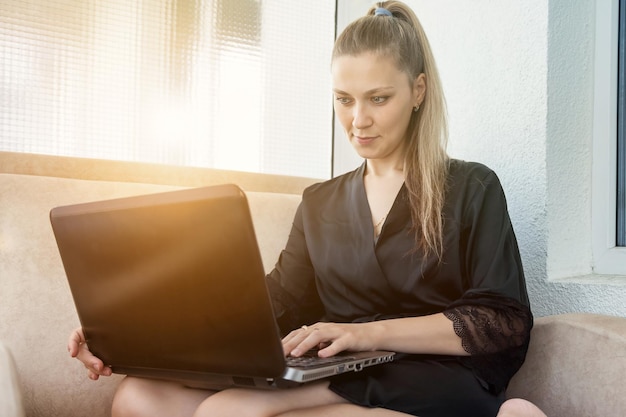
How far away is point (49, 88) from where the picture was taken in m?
1.49

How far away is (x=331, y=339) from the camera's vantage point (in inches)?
36.3

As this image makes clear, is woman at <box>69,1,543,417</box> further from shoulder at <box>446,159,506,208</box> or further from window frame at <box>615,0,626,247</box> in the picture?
window frame at <box>615,0,626,247</box>

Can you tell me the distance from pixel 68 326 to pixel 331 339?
0.61m

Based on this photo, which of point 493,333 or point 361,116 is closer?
point 493,333

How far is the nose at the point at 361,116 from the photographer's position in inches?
46.9

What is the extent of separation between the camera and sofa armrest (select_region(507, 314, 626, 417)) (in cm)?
96

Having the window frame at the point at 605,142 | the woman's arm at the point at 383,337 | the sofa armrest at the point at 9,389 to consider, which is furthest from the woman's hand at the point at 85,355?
the window frame at the point at 605,142

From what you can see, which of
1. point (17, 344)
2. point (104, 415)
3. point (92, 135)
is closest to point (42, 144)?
point (92, 135)

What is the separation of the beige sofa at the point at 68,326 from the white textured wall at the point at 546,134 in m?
0.17

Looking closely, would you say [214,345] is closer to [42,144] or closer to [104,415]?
[104,415]

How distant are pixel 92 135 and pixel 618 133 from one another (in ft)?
4.02

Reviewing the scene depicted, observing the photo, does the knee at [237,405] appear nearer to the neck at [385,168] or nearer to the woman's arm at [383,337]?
the woman's arm at [383,337]

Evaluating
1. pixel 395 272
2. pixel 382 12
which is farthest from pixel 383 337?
pixel 382 12

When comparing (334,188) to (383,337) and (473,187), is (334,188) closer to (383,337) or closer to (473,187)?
(473,187)
